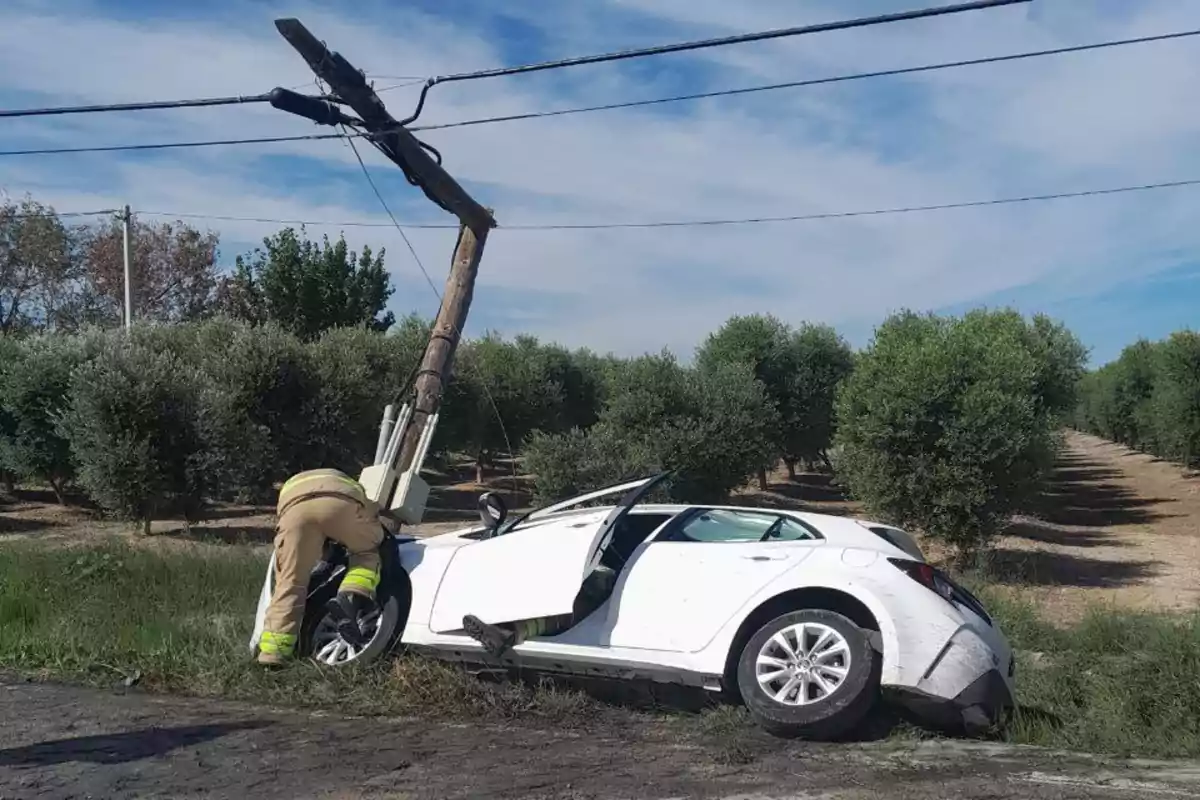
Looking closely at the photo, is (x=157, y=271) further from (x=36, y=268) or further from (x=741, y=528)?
(x=741, y=528)

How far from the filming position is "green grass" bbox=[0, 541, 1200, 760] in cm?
671

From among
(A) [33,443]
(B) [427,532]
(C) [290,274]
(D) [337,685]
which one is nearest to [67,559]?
(D) [337,685]

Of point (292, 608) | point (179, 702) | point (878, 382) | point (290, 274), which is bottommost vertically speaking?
point (179, 702)

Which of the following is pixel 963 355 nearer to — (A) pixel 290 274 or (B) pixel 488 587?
(B) pixel 488 587

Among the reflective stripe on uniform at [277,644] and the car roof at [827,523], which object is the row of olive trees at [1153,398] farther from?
the reflective stripe on uniform at [277,644]

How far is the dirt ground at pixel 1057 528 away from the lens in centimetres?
1620

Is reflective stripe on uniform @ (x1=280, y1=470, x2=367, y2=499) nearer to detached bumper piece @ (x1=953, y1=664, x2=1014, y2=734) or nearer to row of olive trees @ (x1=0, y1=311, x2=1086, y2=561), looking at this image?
detached bumper piece @ (x1=953, y1=664, x2=1014, y2=734)

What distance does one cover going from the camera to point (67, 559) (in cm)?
1055

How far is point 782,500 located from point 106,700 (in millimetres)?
23899

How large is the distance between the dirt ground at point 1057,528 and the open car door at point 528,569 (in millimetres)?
6126

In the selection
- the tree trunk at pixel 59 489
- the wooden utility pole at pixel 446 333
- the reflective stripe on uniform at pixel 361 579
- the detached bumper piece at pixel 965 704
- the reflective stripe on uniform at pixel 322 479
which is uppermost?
the wooden utility pole at pixel 446 333

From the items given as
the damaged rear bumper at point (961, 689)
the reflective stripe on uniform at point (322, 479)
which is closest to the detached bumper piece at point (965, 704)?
the damaged rear bumper at point (961, 689)

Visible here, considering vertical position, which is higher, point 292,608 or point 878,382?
point 878,382

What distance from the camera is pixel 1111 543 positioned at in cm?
2342
